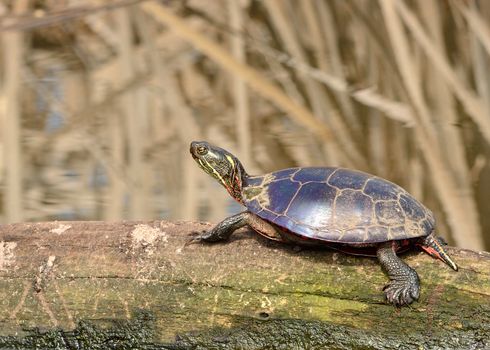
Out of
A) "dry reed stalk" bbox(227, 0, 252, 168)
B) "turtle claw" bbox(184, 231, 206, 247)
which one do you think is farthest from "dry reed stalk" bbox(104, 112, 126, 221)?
"turtle claw" bbox(184, 231, 206, 247)

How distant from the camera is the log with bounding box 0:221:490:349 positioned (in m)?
3.01

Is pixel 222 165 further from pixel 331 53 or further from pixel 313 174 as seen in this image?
pixel 331 53

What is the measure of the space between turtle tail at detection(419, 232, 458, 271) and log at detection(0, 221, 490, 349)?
0.03m

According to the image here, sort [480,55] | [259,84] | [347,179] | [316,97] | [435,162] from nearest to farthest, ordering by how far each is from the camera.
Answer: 1. [347,179]
2. [435,162]
3. [259,84]
4. [316,97]
5. [480,55]

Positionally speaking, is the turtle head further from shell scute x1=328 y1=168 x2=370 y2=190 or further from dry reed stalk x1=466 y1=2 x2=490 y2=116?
dry reed stalk x1=466 y1=2 x2=490 y2=116

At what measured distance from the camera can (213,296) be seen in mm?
3162

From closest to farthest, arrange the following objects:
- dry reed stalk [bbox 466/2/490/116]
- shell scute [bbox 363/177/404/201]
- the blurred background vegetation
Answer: shell scute [bbox 363/177/404/201] < the blurred background vegetation < dry reed stalk [bbox 466/2/490/116]

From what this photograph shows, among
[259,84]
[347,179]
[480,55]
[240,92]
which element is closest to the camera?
[347,179]

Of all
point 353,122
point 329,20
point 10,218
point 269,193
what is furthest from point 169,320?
point 329,20

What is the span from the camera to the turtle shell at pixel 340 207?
3084 millimetres

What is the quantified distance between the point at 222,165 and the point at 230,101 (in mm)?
3534

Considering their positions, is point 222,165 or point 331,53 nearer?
point 222,165

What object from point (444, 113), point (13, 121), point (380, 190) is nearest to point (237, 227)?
point (380, 190)

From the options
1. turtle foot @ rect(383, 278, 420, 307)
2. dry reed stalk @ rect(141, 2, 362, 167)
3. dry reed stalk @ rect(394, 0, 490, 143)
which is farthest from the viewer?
dry reed stalk @ rect(394, 0, 490, 143)
